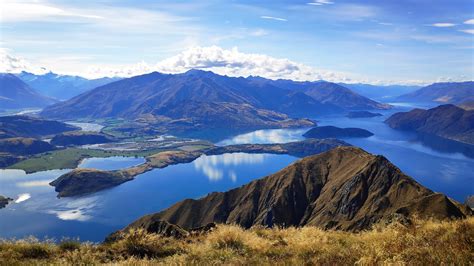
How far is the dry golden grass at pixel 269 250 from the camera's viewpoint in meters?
9.09

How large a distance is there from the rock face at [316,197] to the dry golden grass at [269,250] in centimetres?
7237

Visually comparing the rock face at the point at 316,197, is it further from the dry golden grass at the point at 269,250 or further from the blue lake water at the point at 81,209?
the dry golden grass at the point at 269,250

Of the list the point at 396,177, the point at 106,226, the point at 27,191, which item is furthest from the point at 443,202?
the point at 27,191

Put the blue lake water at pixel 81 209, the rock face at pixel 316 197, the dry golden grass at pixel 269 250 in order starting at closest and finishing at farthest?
Answer: the dry golden grass at pixel 269 250 → the rock face at pixel 316 197 → the blue lake water at pixel 81 209

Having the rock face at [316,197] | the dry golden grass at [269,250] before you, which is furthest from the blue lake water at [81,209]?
the dry golden grass at [269,250]

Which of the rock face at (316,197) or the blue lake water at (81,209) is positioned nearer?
the rock face at (316,197)

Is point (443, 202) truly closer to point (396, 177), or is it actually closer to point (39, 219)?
point (396, 177)

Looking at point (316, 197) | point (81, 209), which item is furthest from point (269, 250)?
point (81, 209)

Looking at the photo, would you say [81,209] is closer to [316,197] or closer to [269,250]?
[316,197]

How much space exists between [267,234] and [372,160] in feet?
336

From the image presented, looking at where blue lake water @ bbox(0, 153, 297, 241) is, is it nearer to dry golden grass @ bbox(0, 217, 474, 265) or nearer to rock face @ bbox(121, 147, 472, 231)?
rock face @ bbox(121, 147, 472, 231)

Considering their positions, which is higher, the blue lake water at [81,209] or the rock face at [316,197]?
the rock face at [316,197]

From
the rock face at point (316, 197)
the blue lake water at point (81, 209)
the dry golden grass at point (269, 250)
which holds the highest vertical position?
the dry golden grass at point (269, 250)

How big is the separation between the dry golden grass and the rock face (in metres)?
72.4
